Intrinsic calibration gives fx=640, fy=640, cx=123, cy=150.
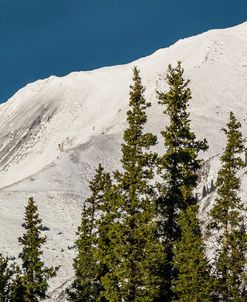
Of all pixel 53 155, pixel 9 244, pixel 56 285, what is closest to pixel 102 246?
pixel 56 285

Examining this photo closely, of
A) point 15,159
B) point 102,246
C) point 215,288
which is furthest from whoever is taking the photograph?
point 15,159

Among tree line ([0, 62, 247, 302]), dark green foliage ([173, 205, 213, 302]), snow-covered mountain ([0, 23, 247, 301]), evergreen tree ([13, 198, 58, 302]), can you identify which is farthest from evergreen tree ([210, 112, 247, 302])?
snow-covered mountain ([0, 23, 247, 301])

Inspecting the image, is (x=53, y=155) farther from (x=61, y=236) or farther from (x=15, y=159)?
(x=61, y=236)

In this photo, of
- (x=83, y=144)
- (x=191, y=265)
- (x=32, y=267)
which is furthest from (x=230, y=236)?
(x=83, y=144)

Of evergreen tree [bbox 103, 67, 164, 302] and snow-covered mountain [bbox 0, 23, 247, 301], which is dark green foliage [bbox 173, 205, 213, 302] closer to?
evergreen tree [bbox 103, 67, 164, 302]

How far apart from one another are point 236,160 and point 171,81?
5.71 meters

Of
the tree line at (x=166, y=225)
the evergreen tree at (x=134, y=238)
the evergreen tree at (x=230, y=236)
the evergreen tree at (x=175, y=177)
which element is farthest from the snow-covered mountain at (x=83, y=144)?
the evergreen tree at (x=134, y=238)

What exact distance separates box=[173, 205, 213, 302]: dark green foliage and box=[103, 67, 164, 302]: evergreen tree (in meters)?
1.38

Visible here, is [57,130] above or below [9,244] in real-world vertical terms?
above

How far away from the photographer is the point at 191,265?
31953mm

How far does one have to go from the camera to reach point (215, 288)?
34.1 metres

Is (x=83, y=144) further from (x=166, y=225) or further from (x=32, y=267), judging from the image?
(x=166, y=225)

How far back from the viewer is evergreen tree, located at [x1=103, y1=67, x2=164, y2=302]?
102ft

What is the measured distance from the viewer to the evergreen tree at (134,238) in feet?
102
